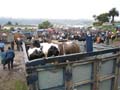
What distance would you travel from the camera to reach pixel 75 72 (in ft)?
14.1

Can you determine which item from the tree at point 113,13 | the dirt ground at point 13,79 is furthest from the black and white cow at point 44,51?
the tree at point 113,13

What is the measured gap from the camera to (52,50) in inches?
266

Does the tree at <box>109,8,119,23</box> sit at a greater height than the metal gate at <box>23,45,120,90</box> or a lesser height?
lesser

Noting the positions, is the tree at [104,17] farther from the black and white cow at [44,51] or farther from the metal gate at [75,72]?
the metal gate at [75,72]

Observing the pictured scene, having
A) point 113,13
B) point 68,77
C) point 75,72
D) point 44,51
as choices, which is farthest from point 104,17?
point 68,77

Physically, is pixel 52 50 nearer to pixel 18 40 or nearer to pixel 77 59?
pixel 77 59

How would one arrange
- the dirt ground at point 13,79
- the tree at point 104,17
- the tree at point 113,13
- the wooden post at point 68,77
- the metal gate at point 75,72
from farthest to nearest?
the tree at point 113,13, the tree at point 104,17, the dirt ground at point 13,79, the wooden post at point 68,77, the metal gate at point 75,72

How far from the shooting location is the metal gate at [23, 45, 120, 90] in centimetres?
Result: 390

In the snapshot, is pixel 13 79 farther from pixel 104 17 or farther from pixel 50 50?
pixel 104 17

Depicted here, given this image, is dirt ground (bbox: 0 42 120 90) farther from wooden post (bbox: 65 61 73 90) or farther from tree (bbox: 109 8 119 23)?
tree (bbox: 109 8 119 23)

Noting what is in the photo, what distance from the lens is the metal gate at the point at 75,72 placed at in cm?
390

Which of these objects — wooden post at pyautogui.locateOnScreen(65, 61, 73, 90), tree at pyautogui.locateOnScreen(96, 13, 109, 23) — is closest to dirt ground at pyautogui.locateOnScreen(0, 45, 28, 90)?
wooden post at pyautogui.locateOnScreen(65, 61, 73, 90)

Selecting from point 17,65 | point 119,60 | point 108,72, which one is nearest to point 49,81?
point 108,72

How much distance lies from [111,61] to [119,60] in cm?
21
